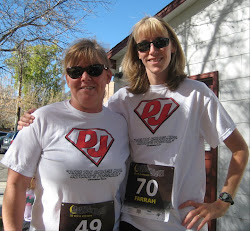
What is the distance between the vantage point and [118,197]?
1753 mm

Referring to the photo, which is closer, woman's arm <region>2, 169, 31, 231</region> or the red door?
woman's arm <region>2, 169, 31, 231</region>

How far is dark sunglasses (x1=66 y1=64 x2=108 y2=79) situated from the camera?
173 centimetres

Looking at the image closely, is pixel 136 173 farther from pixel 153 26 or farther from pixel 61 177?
pixel 153 26

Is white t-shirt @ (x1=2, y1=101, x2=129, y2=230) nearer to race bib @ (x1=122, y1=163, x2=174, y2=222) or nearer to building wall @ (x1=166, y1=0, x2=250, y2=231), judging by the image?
race bib @ (x1=122, y1=163, x2=174, y2=222)

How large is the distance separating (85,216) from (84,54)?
100cm

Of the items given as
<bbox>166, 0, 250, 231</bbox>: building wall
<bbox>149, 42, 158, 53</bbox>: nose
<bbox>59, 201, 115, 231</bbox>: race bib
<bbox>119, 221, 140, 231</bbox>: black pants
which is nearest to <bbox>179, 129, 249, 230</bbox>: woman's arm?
<bbox>119, 221, 140, 231</bbox>: black pants

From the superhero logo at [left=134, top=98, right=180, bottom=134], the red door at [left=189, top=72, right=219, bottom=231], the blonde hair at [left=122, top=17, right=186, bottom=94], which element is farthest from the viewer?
the red door at [left=189, top=72, right=219, bottom=231]

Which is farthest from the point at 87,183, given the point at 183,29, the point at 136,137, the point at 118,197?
the point at 183,29

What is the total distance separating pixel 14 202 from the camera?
1502 millimetres

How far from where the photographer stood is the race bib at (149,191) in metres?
1.65

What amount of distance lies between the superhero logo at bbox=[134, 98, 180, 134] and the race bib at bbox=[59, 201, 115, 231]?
0.59m

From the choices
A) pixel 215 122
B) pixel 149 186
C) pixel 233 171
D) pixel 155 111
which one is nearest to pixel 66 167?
pixel 149 186

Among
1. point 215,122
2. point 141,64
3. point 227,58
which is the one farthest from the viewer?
point 227,58

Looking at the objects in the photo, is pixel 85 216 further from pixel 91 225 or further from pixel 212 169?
pixel 212 169
